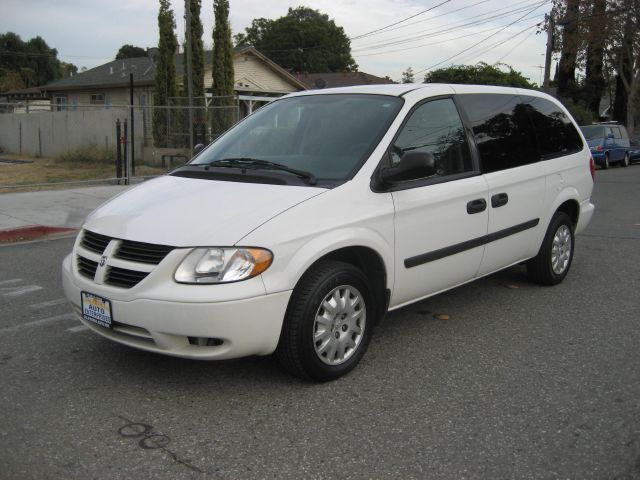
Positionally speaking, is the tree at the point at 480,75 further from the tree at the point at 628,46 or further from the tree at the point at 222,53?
the tree at the point at 222,53

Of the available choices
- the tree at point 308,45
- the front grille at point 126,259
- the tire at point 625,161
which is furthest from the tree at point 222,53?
the tree at point 308,45

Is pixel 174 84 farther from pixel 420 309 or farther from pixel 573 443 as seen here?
pixel 573 443

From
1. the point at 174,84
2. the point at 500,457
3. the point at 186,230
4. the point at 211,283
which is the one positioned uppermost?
the point at 174,84

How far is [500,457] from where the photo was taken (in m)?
3.04

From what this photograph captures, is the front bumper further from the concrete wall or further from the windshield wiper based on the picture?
the concrete wall


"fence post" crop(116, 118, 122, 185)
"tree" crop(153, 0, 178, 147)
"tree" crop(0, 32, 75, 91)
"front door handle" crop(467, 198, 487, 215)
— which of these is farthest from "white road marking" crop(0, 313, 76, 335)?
"tree" crop(0, 32, 75, 91)

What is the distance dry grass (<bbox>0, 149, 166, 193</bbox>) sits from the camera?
1780 cm

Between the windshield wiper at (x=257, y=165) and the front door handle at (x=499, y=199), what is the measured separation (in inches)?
62.3

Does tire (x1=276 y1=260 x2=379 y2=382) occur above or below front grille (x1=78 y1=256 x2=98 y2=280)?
below

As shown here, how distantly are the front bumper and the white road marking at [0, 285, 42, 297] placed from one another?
A: 2629 millimetres

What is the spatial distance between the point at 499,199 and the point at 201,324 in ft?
8.69

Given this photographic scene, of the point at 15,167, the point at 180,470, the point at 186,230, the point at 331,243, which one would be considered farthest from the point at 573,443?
the point at 15,167

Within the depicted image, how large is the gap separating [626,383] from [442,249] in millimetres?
1391

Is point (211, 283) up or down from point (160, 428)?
up
